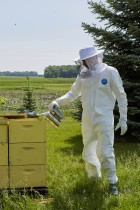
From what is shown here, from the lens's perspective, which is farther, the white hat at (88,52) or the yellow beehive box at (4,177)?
the white hat at (88,52)

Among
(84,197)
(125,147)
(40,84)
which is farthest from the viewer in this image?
(40,84)

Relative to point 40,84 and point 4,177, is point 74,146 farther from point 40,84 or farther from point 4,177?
point 40,84

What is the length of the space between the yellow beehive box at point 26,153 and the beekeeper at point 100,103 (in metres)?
0.70

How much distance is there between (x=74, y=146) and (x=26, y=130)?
19.9 feet

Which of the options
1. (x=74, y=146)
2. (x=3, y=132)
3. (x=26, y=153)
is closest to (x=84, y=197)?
(x=26, y=153)

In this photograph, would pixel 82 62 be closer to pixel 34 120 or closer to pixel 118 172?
pixel 34 120

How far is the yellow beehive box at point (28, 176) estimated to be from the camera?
18.9ft

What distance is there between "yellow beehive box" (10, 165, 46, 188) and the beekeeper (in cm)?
79

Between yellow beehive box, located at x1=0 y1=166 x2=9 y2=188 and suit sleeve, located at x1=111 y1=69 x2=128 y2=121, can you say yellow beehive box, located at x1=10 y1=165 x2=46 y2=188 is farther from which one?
suit sleeve, located at x1=111 y1=69 x2=128 y2=121

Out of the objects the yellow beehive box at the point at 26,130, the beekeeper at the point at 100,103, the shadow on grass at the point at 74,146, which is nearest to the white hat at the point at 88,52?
the beekeeper at the point at 100,103

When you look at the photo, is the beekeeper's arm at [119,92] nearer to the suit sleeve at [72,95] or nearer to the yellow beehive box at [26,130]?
the suit sleeve at [72,95]

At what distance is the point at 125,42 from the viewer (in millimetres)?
11922

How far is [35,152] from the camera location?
5777mm

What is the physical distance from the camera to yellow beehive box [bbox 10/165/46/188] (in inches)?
227
